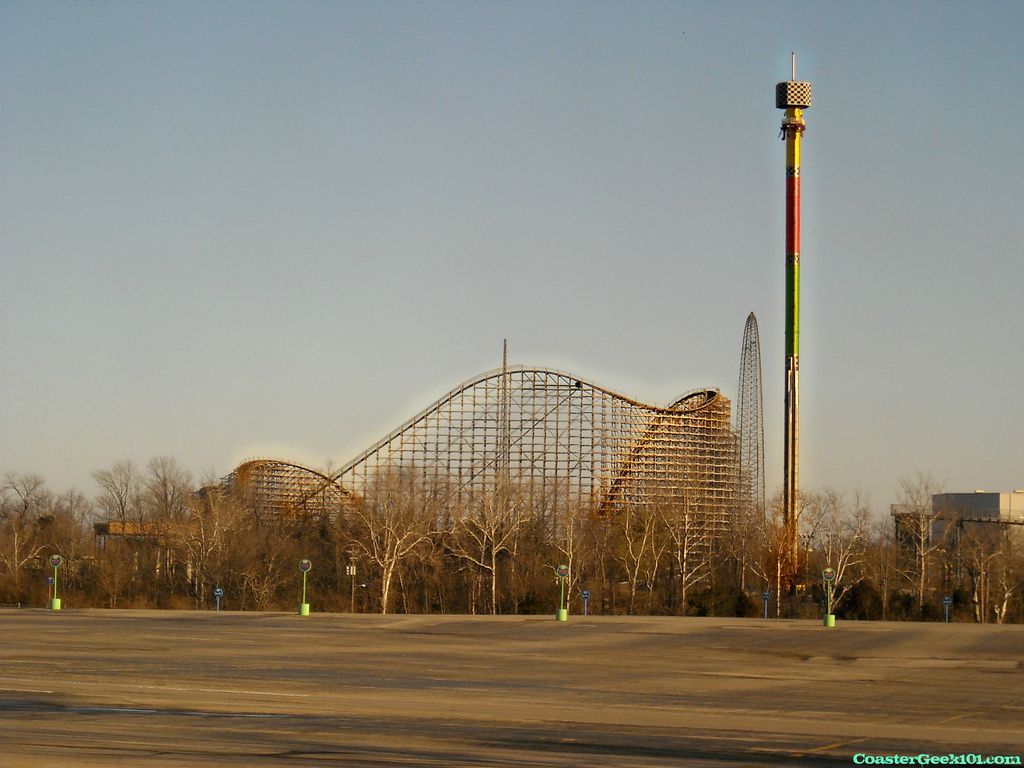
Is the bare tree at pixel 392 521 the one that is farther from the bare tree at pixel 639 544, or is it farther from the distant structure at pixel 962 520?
the distant structure at pixel 962 520

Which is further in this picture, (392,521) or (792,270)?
(792,270)

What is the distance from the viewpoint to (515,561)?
1764 inches

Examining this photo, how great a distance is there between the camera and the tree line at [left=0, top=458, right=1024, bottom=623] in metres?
42.1

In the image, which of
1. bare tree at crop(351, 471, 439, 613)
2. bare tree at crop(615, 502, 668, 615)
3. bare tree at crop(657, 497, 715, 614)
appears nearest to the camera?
bare tree at crop(351, 471, 439, 613)

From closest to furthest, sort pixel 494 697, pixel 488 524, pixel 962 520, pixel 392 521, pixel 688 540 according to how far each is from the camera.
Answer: pixel 494 697, pixel 488 524, pixel 392 521, pixel 688 540, pixel 962 520

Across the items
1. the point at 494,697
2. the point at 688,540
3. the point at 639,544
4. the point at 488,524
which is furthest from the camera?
the point at 639,544

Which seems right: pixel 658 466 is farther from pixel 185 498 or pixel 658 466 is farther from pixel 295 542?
pixel 185 498

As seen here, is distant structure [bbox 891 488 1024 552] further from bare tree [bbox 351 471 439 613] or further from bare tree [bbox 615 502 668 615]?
bare tree [bbox 351 471 439 613]

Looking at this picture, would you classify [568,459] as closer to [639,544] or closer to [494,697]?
[639,544]

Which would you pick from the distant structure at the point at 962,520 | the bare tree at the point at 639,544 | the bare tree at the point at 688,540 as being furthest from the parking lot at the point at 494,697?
the distant structure at the point at 962,520

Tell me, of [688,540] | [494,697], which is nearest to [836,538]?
[688,540]

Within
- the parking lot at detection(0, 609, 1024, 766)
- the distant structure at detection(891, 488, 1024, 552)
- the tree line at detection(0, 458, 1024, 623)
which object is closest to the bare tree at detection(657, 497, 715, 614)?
the tree line at detection(0, 458, 1024, 623)

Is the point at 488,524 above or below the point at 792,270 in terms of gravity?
below

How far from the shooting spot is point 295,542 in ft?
157
